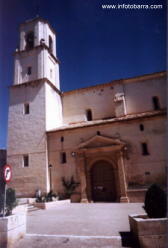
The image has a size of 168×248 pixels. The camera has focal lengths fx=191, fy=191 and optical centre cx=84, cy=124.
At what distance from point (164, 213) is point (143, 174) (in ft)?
33.0

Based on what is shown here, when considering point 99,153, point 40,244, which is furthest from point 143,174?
point 40,244

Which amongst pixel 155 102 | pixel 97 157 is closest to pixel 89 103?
pixel 155 102

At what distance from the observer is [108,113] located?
20.4 m

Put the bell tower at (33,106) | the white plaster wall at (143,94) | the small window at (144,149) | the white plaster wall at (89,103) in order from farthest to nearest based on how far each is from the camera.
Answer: the white plaster wall at (89,103) < the white plaster wall at (143,94) < the bell tower at (33,106) < the small window at (144,149)

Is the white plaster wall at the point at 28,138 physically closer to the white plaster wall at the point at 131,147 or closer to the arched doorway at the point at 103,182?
the white plaster wall at the point at 131,147

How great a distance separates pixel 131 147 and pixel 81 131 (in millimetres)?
4620

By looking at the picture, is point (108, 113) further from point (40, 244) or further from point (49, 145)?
point (40, 244)

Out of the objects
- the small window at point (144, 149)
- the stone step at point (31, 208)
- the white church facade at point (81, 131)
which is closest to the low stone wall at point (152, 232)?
the white church facade at point (81, 131)

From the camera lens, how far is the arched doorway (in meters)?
15.7

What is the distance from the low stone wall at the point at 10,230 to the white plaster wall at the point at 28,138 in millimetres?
11163

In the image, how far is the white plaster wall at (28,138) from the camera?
56.1 feet

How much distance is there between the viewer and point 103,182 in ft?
52.4

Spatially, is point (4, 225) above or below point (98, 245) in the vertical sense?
above

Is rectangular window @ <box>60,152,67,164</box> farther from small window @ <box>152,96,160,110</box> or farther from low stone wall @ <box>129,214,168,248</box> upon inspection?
low stone wall @ <box>129,214,168,248</box>
